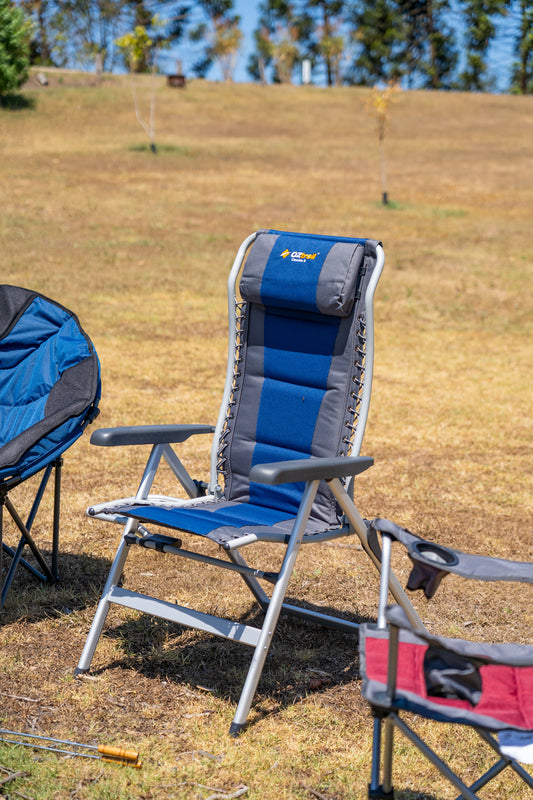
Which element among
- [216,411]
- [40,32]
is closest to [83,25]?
[40,32]

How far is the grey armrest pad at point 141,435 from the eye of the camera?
9.66ft

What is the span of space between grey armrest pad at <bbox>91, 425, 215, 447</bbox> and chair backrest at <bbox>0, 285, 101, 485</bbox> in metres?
0.18

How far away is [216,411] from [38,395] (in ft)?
10.2

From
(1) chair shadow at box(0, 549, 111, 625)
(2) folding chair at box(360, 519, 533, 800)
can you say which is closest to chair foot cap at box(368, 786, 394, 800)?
Result: (2) folding chair at box(360, 519, 533, 800)

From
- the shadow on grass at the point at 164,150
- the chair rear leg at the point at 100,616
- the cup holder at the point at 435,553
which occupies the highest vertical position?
the shadow on grass at the point at 164,150

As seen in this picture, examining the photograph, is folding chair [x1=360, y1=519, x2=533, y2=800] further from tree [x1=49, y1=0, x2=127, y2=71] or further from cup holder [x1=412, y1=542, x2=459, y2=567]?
tree [x1=49, y1=0, x2=127, y2=71]

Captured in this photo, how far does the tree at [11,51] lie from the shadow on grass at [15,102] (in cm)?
9

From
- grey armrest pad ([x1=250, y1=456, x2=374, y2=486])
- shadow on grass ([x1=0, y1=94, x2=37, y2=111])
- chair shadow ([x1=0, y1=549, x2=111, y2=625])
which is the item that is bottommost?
chair shadow ([x1=0, y1=549, x2=111, y2=625])

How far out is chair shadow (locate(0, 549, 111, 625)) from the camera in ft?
11.1

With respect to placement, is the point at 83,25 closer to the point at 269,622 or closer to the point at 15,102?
the point at 15,102

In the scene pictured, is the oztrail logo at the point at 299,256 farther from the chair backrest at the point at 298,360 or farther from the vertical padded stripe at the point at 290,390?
→ the vertical padded stripe at the point at 290,390

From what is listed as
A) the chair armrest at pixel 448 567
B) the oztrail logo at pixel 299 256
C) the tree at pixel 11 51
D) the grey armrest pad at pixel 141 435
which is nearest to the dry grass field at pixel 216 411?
the chair armrest at pixel 448 567

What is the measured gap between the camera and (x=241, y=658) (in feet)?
10.3

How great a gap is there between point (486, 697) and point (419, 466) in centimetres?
371
